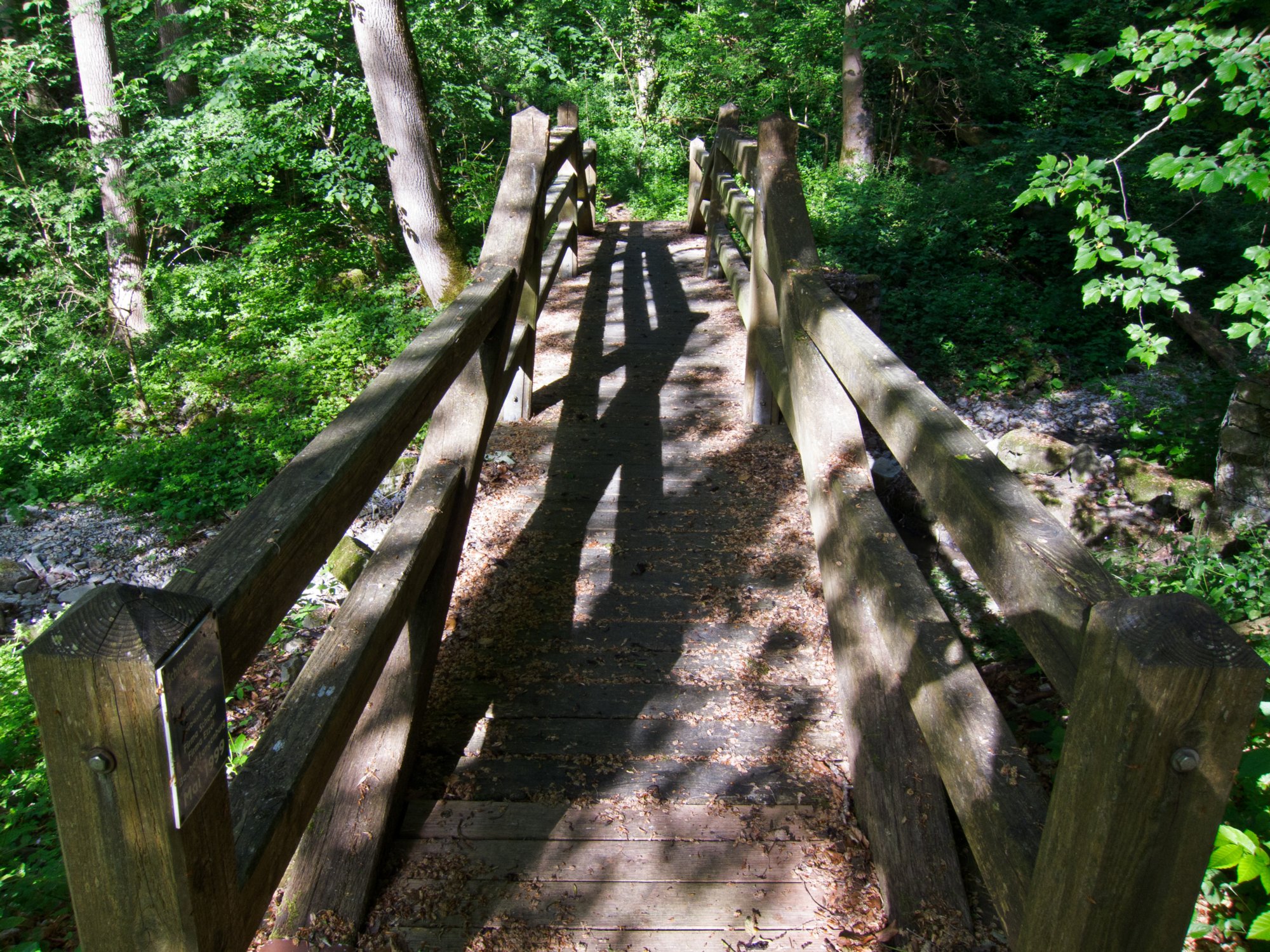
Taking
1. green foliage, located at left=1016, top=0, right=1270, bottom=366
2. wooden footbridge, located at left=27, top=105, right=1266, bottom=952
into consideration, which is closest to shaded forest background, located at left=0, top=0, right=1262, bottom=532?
green foliage, located at left=1016, top=0, right=1270, bottom=366

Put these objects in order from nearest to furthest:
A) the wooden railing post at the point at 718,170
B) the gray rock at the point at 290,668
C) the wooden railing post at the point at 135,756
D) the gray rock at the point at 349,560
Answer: the wooden railing post at the point at 135,756 → the gray rock at the point at 349,560 → the gray rock at the point at 290,668 → the wooden railing post at the point at 718,170

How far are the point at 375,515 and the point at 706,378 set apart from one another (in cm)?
293

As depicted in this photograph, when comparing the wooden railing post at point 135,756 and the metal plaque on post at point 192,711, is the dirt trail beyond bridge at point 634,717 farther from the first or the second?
the metal plaque on post at point 192,711

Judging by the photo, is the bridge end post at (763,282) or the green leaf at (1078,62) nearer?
the green leaf at (1078,62)

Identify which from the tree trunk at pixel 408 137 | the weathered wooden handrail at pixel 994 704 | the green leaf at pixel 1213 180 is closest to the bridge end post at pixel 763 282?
the weathered wooden handrail at pixel 994 704

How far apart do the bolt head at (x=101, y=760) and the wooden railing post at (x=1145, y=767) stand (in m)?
1.25

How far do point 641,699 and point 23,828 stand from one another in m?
2.35

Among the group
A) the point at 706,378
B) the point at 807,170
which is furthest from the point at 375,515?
the point at 807,170

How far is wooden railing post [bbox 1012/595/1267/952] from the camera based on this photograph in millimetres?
1001

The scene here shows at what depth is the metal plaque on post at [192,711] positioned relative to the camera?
1013 mm

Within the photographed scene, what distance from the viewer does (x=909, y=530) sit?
5.14 metres

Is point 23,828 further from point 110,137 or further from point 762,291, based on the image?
point 110,137

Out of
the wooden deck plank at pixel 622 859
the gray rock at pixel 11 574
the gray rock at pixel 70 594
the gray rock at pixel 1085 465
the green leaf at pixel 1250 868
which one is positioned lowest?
the gray rock at pixel 70 594

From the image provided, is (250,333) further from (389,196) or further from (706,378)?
(706,378)
